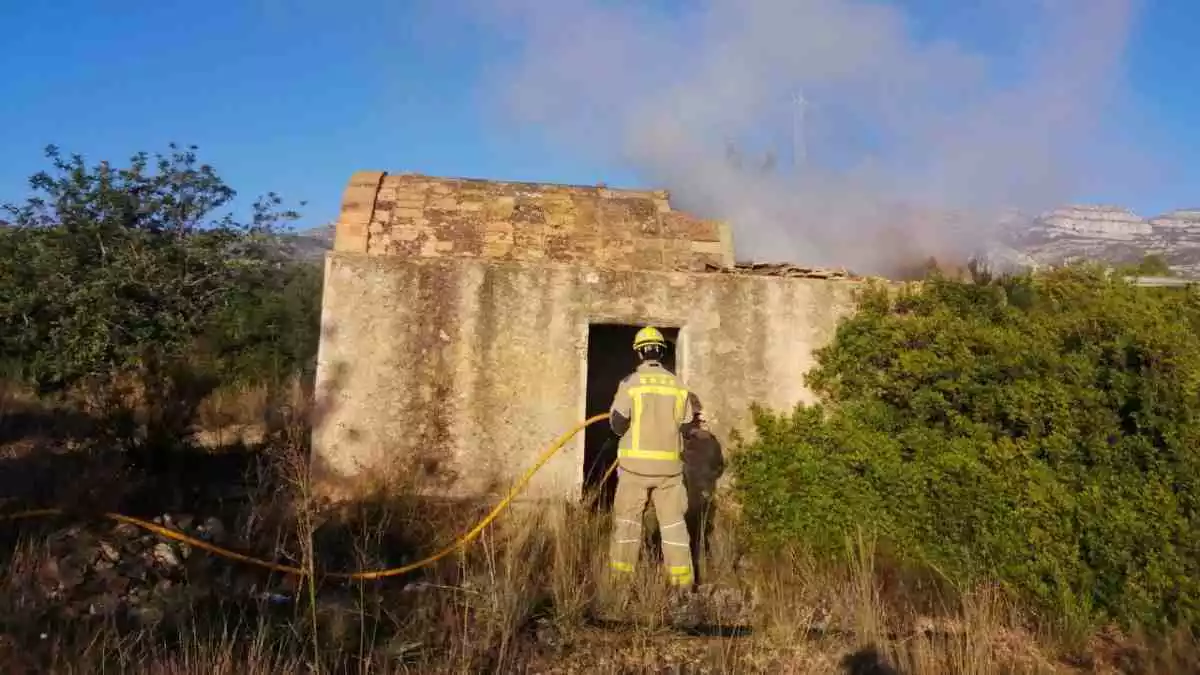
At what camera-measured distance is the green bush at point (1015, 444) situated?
13.6ft

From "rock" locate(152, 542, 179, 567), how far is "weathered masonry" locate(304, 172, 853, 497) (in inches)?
47.5

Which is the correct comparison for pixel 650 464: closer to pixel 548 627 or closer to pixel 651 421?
pixel 651 421

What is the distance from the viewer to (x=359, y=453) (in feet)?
20.5

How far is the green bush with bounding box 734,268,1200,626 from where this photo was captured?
414 centimetres

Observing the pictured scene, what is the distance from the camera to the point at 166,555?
17.2 ft

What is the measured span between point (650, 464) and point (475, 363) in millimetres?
1864

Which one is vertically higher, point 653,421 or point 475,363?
point 475,363

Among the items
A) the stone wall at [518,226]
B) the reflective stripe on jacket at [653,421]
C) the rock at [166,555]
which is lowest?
the rock at [166,555]

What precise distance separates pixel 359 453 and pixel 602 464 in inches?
113

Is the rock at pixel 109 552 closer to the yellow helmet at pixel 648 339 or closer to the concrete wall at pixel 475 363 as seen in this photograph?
the concrete wall at pixel 475 363

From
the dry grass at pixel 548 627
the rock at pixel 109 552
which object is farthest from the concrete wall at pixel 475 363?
the rock at pixel 109 552

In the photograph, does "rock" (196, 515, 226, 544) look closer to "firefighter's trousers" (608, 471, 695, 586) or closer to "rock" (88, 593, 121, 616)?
"rock" (88, 593, 121, 616)

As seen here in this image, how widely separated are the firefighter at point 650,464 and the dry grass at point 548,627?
25cm

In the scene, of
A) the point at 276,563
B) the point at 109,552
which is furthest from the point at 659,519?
the point at 109,552
